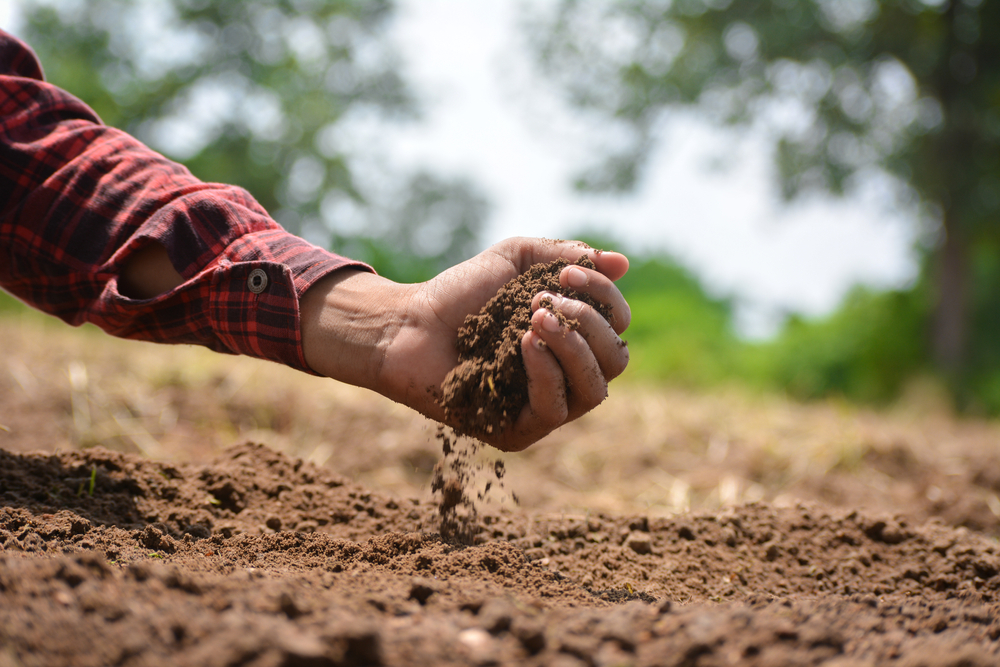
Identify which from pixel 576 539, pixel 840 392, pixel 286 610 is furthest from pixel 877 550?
pixel 840 392

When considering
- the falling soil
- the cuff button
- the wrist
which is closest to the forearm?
the wrist

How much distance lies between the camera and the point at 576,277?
1.71m

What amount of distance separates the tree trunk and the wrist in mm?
8657

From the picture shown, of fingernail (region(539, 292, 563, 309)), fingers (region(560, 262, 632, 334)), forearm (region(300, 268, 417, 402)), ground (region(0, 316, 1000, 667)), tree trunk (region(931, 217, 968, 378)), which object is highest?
tree trunk (region(931, 217, 968, 378))

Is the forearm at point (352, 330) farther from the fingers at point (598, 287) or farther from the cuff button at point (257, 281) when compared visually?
the fingers at point (598, 287)

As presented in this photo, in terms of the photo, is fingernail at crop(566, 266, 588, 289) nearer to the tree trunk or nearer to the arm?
the arm

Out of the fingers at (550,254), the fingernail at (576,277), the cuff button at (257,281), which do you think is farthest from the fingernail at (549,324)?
the cuff button at (257,281)

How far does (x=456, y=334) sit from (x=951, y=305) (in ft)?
28.8

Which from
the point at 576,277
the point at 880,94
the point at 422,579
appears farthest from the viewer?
the point at 880,94

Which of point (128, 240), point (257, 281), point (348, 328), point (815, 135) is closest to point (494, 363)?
point (348, 328)

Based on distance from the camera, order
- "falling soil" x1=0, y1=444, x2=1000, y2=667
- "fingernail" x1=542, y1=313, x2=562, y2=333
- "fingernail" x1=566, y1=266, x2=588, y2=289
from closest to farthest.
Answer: "falling soil" x1=0, y1=444, x2=1000, y2=667 → "fingernail" x1=542, y1=313, x2=562, y2=333 → "fingernail" x1=566, y1=266, x2=588, y2=289

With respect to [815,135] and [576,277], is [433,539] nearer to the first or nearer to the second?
[576,277]

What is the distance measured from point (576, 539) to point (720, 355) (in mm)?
8829

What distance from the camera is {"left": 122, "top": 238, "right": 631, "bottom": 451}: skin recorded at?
5.36 feet
